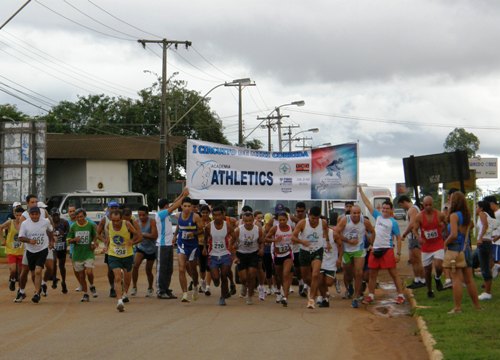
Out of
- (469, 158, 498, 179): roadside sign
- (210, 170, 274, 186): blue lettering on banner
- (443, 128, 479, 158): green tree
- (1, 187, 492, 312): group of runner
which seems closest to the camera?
(1, 187, 492, 312): group of runner

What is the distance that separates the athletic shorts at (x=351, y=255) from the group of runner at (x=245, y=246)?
0.06ft

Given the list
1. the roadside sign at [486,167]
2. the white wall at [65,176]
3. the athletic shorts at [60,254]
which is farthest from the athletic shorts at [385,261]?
the white wall at [65,176]

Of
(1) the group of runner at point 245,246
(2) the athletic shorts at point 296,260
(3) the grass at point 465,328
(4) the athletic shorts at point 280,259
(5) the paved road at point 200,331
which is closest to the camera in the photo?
(3) the grass at point 465,328

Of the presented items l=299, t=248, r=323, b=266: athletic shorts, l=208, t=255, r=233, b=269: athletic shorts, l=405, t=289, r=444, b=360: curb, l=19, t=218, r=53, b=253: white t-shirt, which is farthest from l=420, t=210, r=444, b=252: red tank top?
l=19, t=218, r=53, b=253: white t-shirt

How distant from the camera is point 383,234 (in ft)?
49.0

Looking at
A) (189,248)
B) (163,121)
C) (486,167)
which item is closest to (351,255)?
(189,248)

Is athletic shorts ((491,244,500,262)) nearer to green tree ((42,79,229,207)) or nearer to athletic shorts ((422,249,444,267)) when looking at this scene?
athletic shorts ((422,249,444,267))

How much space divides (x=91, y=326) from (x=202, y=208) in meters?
5.24

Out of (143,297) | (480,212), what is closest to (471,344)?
(480,212)

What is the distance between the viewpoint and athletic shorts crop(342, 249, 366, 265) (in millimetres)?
15133

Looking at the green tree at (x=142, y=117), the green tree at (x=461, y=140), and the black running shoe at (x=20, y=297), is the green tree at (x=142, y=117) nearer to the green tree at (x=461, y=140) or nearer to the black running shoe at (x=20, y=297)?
the green tree at (x=461, y=140)

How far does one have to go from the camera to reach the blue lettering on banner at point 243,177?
694 inches

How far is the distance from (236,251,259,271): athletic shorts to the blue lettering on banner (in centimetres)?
276

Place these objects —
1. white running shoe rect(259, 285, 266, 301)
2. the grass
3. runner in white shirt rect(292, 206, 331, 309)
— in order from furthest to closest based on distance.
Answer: white running shoe rect(259, 285, 266, 301) < runner in white shirt rect(292, 206, 331, 309) < the grass
